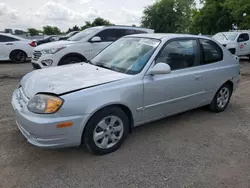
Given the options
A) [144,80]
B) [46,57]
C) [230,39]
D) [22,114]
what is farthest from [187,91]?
[230,39]

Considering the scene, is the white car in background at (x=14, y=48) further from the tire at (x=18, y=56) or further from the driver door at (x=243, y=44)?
the driver door at (x=243, y=44)

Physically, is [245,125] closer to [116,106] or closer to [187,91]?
[187,91]

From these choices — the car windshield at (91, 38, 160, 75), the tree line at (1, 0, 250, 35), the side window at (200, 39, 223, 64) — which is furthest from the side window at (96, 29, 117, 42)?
the tree line at (1, 0, 250, 35)

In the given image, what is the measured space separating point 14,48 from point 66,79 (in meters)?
8.97

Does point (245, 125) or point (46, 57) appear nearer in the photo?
point (245, 125)

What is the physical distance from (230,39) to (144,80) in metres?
11.2

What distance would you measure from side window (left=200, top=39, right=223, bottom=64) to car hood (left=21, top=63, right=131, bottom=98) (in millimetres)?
1783

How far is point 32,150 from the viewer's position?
3090 millimetres

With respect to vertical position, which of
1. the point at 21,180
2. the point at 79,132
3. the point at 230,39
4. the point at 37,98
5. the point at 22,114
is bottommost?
the point at 21,180

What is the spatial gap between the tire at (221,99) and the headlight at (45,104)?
3138mm

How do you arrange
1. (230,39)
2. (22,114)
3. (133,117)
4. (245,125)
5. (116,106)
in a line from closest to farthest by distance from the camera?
1. (22,114)
2. (116,106)
3. (133,117)
4. (245,125)
5. (230,39)

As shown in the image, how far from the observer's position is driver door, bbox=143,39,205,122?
330cm

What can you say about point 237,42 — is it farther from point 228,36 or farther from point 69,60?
point 69,60

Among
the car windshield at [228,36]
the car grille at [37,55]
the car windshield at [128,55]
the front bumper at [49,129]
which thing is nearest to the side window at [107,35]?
the car grille at [37,55]
